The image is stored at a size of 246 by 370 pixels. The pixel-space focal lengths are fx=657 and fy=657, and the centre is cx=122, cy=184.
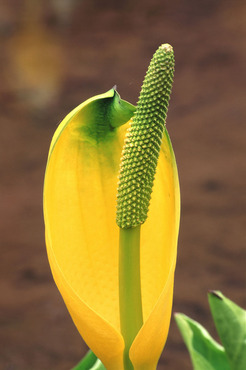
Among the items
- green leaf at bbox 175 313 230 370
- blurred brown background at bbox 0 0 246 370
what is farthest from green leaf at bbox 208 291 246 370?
blurred brown background at bbox 0 0 246 370

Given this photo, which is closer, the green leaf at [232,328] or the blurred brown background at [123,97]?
the green leaf at [232,328]

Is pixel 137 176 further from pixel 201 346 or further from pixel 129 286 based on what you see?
pixel 201 346

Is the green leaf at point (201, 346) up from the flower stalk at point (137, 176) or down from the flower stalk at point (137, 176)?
down

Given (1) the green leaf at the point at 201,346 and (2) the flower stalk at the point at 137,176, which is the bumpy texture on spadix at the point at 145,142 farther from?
(1) the green leaf at the point at 201,346

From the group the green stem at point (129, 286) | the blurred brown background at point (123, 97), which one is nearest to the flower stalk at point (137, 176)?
the green stem at point (129, 286)

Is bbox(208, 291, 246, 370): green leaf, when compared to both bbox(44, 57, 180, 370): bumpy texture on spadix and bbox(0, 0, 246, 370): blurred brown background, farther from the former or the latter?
bbox(0, 0, 246, 370): blurred brown background

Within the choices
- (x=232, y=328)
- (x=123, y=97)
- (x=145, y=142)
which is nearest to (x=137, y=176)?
(x=145, y=142)
